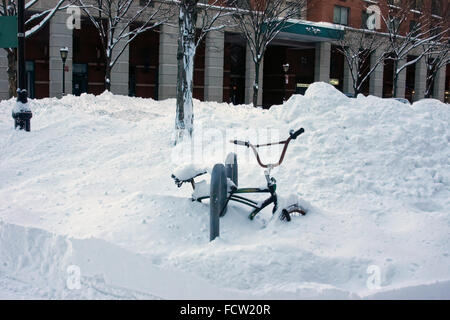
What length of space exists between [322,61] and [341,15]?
4650mm

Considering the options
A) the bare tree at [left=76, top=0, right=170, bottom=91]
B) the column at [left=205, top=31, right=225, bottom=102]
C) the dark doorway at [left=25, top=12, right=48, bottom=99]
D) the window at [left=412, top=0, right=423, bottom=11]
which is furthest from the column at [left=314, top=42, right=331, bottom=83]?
the dark doorway at [left=25, top=12, right=48, bottom=99]

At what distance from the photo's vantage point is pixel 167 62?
3061cm

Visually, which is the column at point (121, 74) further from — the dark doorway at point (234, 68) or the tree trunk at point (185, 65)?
the tree trunk at point (185, 65)

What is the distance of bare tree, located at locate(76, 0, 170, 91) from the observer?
75.3ft

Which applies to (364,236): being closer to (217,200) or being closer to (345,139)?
(217,200)

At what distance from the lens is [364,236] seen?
5848 millimetres

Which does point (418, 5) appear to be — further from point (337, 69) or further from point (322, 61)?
point (322, 61)

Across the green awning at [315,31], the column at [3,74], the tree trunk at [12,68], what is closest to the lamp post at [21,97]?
the tree trunk at [12,68]

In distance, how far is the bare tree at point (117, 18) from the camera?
2295 centimetres

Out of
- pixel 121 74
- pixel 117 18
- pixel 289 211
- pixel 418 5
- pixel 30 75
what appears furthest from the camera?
pixel 418 5

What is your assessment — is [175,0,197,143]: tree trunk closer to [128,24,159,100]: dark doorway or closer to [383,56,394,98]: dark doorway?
[128,24,159,100]: dark doorway

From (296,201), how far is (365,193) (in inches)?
60.6

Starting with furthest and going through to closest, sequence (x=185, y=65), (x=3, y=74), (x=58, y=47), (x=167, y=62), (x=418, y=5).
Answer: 1. (x=418, y=5)
2. (x=167, y=62)
3. (x=58, y=47)
4. (x=3, y=74)
5. (x=185, y=65)

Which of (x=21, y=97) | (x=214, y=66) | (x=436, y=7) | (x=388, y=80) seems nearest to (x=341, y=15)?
(x=436, y=7)
